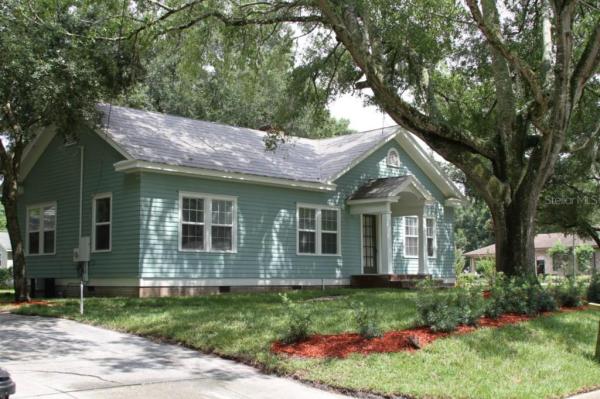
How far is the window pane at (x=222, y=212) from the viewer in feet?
65.3

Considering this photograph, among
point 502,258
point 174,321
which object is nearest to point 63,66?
point 174,321

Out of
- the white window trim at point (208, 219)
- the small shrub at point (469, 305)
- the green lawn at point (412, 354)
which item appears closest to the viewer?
the green lawn at point (412, 354)

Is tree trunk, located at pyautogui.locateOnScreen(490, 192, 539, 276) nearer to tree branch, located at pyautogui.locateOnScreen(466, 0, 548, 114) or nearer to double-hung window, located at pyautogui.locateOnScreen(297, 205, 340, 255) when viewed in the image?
tree branch, located at pyautogui.locateOnScreen(466, 0, 548, 114)

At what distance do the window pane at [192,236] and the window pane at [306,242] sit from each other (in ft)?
13.1

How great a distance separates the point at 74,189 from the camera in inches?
825

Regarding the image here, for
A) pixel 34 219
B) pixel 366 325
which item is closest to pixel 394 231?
pixel 34 219

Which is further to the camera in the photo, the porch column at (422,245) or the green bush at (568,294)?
the porch column at (422,245)

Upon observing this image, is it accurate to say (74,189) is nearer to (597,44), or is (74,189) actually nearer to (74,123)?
(74,123)

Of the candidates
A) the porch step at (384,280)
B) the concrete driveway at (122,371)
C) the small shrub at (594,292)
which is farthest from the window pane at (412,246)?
the concrete driveway at (122,371)

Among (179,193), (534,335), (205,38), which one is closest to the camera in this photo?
(534,335)

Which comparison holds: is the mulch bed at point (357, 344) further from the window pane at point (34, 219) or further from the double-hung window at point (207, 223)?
the window pane at point (34, 219)

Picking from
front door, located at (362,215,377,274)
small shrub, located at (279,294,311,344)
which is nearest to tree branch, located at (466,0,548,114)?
small shrub, located at (279,294,311,344)

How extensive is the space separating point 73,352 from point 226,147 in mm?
12707

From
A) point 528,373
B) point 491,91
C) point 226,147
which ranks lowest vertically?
point 528,373
